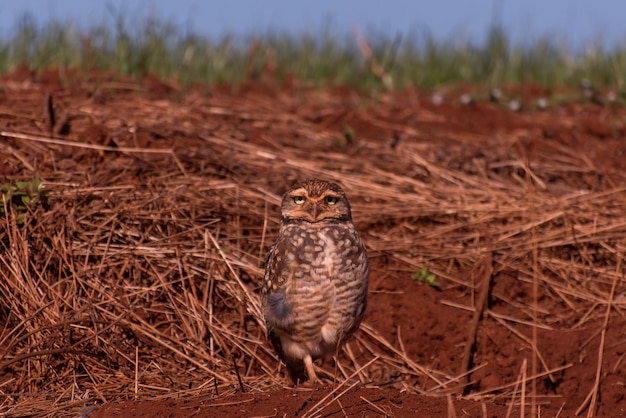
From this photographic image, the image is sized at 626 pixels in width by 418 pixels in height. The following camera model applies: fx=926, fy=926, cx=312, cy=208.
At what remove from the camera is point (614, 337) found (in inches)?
216

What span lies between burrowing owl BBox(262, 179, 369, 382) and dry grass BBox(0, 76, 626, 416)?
0.38 metres

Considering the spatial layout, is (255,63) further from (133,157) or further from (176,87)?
(133,157)

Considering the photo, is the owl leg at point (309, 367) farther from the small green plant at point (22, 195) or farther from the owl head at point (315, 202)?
the small green plant at point (22, 195)

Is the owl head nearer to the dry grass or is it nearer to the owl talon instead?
the owl talon

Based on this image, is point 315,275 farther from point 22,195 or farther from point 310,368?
point 22,195

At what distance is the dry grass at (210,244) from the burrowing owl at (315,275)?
38 cm

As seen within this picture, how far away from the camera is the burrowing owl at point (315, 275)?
4.43 meters

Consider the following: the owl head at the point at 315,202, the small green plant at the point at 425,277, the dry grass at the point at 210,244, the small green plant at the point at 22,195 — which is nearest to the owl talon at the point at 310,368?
the dry grass at the point at 210,244

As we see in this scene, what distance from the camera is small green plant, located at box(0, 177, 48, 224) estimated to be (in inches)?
202

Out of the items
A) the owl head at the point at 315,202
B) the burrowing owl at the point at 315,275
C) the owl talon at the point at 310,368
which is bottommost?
the owl talon at the point at 310,368

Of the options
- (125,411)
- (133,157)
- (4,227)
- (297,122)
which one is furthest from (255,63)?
(125,411)

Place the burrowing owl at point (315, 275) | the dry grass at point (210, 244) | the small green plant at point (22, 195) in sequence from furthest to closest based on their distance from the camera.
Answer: the small green plant at point (22, 195) → the dry grass at point (210, 244) → the burrowing owl at point (315, 275)

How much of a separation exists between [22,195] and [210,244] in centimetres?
110

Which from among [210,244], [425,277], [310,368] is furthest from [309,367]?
[425,277]
